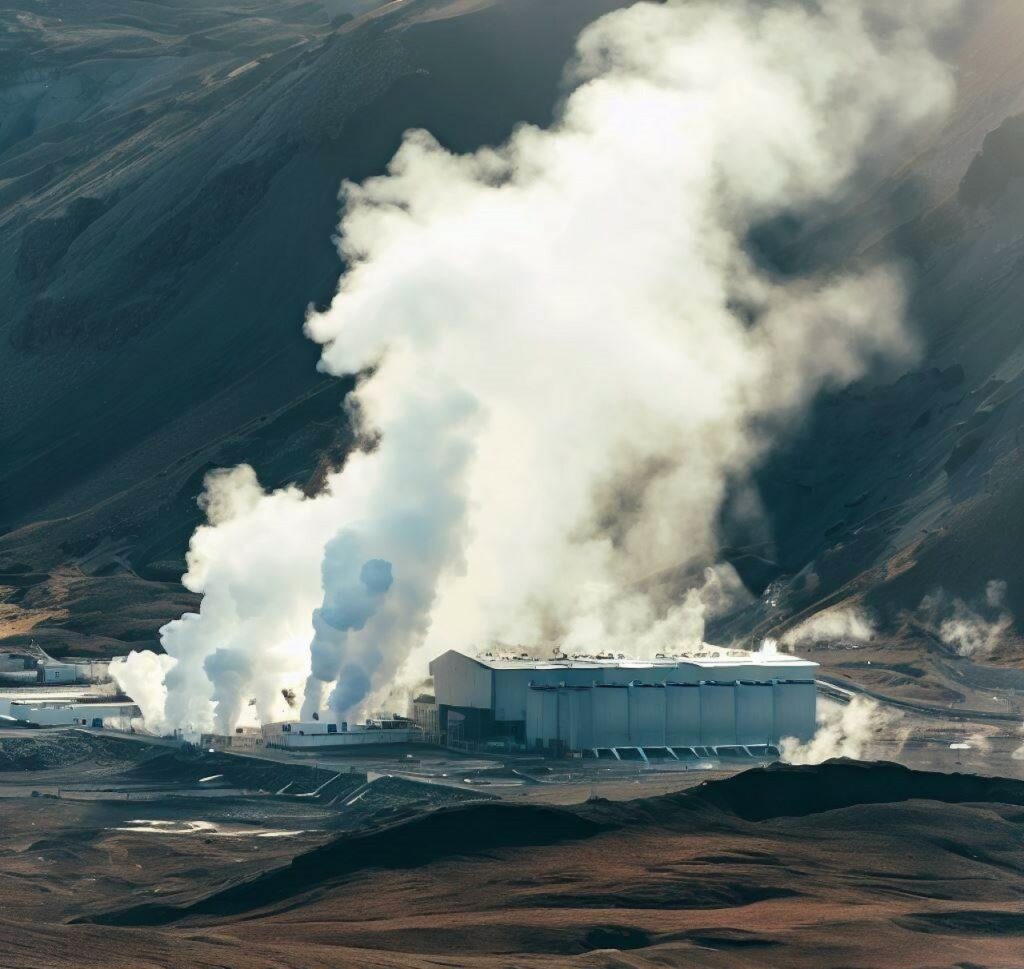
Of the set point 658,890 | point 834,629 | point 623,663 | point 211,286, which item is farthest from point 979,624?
point 211,286

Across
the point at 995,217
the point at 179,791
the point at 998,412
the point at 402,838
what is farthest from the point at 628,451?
the point at 402,838

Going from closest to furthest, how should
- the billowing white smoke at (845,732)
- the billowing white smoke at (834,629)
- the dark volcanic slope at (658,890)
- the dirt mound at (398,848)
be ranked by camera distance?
the dark volcanic slope at (658,890) < the dirt mound at (398,848) < the billowing white smoke at (845,732) < the billowing white smoke at (834,629)

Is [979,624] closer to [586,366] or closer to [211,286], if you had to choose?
[586,366]

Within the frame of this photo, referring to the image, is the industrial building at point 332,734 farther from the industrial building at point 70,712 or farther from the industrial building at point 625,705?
the industrial building at point 70,712

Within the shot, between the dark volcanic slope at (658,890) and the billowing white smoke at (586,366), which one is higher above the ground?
the billowing white smoke at (586,366)

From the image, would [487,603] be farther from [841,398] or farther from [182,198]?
[182,198]


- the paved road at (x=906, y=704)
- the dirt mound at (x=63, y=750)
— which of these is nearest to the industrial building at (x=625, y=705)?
the paved road at (x=906, y=704)
